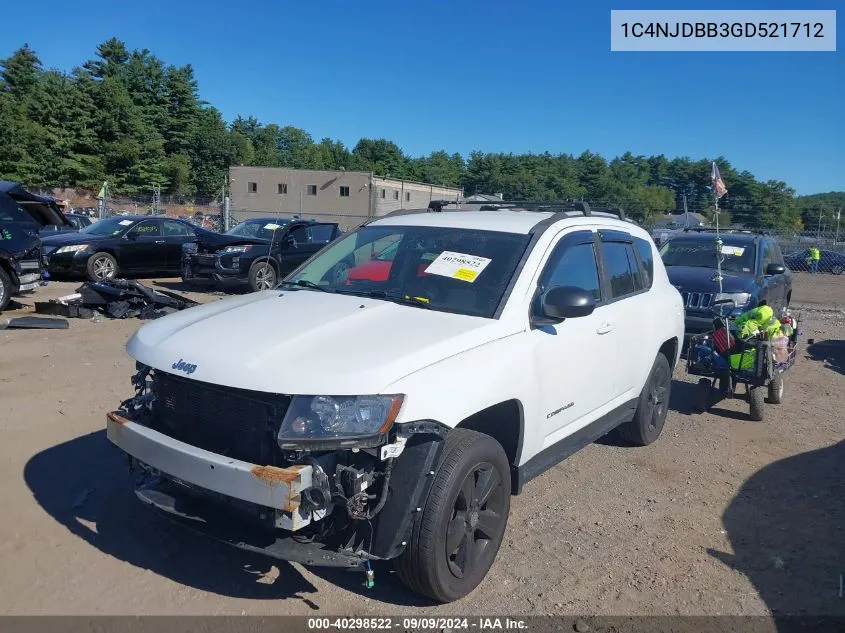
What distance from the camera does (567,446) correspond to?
164 inches

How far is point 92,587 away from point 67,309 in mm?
Answer: 7830

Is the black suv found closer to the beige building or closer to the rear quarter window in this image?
the rear quarter window

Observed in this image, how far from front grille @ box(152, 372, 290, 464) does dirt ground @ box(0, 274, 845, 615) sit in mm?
807

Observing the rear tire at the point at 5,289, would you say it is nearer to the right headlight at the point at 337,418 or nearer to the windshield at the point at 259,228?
the windshield at the point at 259,228

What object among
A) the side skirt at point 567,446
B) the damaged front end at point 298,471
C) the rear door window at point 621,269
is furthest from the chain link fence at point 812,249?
the damaged front end at point 298,471

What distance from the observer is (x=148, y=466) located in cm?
318

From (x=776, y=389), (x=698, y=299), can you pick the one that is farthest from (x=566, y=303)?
(x=698, y=299)

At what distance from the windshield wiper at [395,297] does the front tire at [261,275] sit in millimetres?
9348

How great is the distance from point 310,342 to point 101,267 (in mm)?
12407

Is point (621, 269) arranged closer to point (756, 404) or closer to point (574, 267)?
point (574, 267)

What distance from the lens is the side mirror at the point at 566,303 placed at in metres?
3.65


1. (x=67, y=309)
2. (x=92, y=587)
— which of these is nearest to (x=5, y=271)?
(x=67, y=309)

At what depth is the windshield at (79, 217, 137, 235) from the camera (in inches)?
562

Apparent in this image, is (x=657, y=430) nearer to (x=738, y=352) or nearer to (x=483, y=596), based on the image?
(x=738, y=352)
